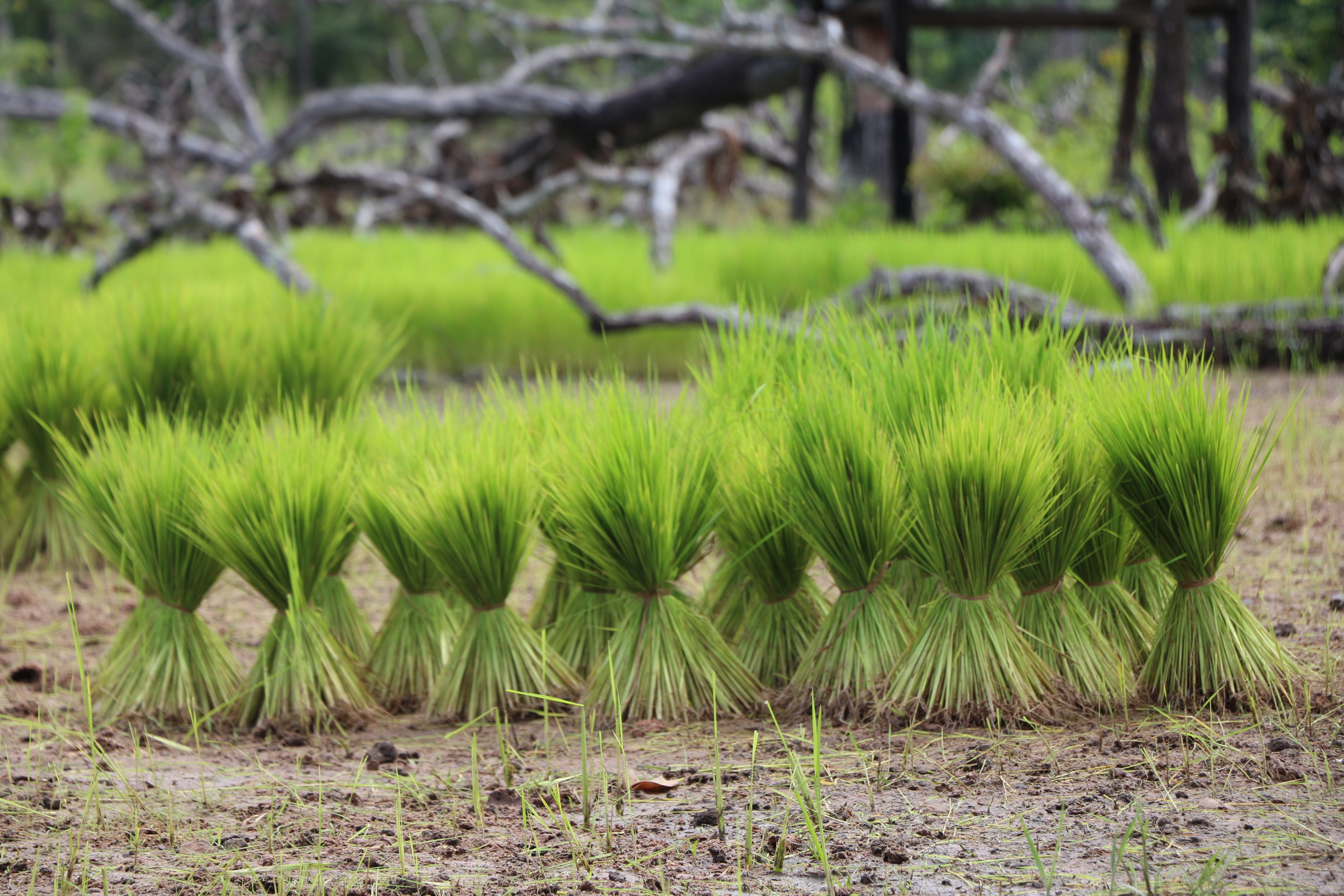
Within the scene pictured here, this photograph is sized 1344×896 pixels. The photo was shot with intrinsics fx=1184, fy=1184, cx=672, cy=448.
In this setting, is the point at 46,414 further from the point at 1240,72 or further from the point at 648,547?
the point at 1240,72

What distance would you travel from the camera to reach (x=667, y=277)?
5.26m

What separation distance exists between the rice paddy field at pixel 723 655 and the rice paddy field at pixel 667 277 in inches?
88.1

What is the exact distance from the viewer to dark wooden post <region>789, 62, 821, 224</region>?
7.26 metres

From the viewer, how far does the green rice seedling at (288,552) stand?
2.01m

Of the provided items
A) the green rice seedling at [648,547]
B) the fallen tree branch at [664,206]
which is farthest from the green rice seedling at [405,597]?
the fallen tree branch at [664,206]

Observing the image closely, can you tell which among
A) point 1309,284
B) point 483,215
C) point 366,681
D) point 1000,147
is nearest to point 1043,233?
point 1000,147

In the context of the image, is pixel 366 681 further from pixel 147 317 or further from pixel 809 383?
pixel 147 317

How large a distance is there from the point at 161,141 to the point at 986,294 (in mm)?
6161

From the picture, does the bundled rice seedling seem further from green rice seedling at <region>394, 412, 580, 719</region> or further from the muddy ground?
green rice seedling at <region>394, 412, 580, 719</region>

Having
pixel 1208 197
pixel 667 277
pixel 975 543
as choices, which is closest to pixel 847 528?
pixel 975 543

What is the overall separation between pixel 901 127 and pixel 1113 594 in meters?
5.52

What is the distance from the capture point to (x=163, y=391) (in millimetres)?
3117

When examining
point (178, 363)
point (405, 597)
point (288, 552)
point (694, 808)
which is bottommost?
point (694, 808)

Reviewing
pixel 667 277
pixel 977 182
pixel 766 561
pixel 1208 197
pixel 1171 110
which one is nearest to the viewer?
pixel 766 561
